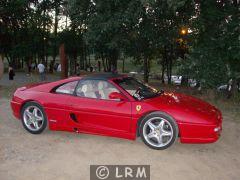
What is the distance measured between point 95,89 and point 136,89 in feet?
2.81

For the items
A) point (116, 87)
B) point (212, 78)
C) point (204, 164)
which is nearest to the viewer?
point (204, 164)

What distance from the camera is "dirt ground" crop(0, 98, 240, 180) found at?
15.6ft

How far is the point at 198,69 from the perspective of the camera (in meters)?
10.6

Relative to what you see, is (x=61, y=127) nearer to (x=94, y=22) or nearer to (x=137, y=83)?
(x=137, y=83)

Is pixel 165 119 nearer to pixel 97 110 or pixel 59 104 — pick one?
pixel 97 110

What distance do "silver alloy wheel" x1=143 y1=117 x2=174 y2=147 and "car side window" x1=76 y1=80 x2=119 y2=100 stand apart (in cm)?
96

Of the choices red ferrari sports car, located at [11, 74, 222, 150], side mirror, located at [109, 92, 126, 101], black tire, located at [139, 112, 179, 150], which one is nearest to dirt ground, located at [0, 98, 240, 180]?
black tire, located at [139, 112, 179, 150]

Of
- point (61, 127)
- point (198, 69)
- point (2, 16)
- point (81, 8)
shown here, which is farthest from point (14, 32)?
point (61, 127)

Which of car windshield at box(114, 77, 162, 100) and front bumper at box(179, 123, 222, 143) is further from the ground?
car windshield at box(114, 77, 162, 100)

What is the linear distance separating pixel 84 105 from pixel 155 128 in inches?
58.5

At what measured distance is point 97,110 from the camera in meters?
6.06

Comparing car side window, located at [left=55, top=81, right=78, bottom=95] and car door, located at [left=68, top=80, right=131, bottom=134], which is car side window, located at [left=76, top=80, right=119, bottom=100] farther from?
car side window, located at [left=55, top=81, right=78, bottom=95]

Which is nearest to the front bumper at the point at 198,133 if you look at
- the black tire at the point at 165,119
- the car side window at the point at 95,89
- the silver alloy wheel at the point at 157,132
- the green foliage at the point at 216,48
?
the black tire at the point at 165,119

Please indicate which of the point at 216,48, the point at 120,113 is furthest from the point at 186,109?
the point at 216,48
